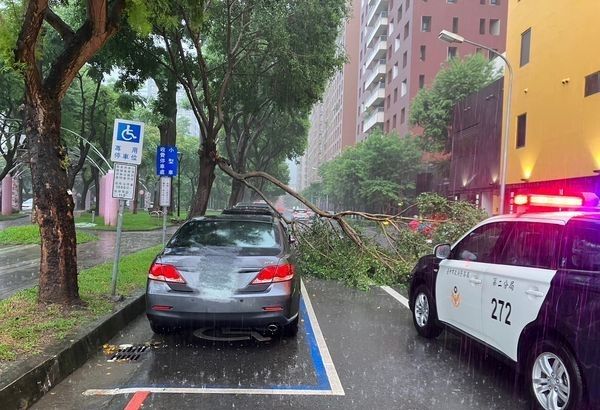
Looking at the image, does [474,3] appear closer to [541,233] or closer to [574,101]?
[574,101]

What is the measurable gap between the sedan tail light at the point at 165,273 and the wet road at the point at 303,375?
2.78 feet

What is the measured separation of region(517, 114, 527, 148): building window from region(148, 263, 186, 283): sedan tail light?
22190 mm

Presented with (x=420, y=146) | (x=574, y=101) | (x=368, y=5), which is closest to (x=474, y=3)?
(x=420, y=146)

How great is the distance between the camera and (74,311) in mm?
6742

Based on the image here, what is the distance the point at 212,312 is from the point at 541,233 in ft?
11.2

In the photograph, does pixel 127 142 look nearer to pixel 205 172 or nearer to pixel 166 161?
pixel 166 161

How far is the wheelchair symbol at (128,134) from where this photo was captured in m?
7.91

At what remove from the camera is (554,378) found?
13.6 feet

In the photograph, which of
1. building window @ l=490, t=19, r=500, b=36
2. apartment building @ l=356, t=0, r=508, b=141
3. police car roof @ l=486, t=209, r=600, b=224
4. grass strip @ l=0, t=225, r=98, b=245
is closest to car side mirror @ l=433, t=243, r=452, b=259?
police car roof @ l=486, t=209, r=600, b=224

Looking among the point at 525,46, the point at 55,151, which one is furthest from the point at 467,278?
the point at 525,46

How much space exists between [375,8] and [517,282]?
69.5 metres

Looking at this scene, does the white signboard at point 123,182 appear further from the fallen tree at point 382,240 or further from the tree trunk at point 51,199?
the fallen tree at point 382,240

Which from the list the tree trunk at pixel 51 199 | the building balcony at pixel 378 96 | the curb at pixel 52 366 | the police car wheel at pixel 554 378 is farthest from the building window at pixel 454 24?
the police car wheel at pixel 554 378

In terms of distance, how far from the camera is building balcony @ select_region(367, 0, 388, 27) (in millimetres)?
66162
